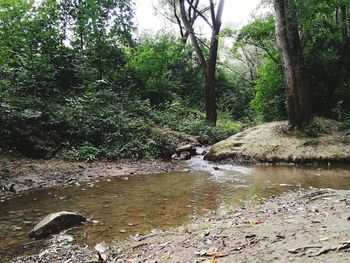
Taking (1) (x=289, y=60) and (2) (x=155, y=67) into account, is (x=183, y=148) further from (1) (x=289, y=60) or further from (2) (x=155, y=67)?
(2) (x=155, y=67)

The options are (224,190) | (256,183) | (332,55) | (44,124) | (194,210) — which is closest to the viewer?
(194,210)

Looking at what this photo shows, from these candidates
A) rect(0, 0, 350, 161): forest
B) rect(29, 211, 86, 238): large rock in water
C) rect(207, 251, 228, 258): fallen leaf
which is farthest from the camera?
rect(0, 0, 350, 161): forest

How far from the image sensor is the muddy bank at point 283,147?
9125 mm

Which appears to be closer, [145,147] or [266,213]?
[266,213]

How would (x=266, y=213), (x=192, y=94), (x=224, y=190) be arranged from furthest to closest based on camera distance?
(x=192, y=94) → (x=224, y=190) → (x=266, y=213)

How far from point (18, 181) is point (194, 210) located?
14.0 feet

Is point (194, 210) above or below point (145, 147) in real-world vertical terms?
below

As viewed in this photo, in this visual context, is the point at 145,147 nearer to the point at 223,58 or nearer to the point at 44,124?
the point at 44,124

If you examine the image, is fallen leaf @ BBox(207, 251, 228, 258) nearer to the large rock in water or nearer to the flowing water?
the flowing water

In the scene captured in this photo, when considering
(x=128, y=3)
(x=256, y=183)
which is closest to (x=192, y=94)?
(x=128, y=3)

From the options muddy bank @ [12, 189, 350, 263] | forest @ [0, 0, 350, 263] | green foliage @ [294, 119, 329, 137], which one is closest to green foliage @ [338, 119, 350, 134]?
forest @ [0, 0, 350, 263]

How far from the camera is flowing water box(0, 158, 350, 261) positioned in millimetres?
4445

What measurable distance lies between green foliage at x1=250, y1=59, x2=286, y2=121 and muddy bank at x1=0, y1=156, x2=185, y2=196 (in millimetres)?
5905

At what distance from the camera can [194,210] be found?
17.2ft
